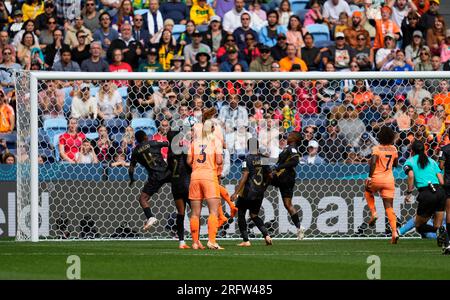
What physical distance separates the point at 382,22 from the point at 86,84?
794 cm

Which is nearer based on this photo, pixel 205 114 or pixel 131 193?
pixel 205 114

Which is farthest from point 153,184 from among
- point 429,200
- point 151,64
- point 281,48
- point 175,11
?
point 175,11

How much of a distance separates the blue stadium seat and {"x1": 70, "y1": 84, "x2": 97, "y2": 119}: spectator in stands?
754 millimetres

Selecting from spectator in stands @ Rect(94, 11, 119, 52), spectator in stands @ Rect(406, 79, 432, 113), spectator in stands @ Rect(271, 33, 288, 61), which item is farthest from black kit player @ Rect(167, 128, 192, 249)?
spectator in stands @ Rect(94, 11, 119, 52)

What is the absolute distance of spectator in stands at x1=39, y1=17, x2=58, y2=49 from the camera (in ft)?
91.0

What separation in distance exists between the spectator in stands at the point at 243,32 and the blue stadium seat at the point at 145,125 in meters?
Answer: 4.90

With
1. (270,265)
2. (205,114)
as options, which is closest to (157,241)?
(205,114)

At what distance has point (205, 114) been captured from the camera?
61.6ft

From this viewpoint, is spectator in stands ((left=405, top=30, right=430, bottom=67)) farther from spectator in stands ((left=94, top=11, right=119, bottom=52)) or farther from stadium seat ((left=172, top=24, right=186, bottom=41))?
spectator in stands ((left=94, top=11, right=119, bottom=52))

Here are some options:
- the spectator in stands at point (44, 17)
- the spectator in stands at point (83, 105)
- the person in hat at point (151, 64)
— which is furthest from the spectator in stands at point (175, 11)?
the spectator in stands at point (83, 105)

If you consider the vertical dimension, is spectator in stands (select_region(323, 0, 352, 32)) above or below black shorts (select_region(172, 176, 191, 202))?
above

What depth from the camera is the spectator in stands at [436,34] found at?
2855 centimetres

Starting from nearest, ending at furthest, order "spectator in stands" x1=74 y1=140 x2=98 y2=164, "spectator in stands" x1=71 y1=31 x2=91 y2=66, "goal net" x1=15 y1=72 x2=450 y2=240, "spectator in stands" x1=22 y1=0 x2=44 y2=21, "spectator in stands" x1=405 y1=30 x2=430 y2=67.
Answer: "goal net" x1=15 y1=72 x2=450 y2=240 → "spectator in stands" x1=74 y1=140 x2=98 y2=164 → "spectator in stands" x1=71 y1=31 x2=91 y2=66 → "spectator in stands" x1=405 y1=30 x2=430 y2=67 → "spectator in stands" x1=22 y1=0 x2=44 y2=21
